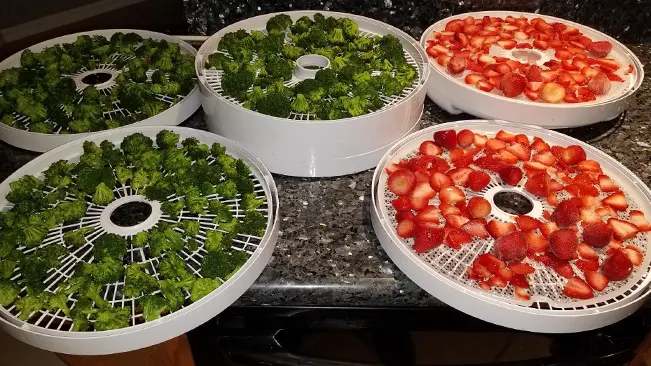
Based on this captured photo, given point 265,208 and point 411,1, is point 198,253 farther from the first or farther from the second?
point 411,1

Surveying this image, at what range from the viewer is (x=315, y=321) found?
84 cm

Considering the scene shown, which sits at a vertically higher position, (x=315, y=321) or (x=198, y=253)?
(x=198, y=253)

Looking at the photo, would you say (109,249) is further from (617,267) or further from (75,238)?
(617,267)

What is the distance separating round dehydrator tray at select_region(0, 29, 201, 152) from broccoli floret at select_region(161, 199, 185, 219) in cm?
23

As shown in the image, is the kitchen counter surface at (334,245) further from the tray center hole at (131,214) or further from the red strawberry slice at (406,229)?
the tray center hole at (131,214)

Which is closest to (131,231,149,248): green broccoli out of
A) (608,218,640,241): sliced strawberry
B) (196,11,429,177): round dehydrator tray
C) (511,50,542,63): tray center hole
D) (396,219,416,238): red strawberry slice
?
(196,11,429,177): round dehydrator tray

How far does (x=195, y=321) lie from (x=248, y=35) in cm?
66

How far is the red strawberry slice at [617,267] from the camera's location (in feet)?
2.49

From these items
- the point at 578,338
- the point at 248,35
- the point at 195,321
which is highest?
the point at 248,35

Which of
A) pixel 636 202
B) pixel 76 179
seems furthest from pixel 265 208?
pixel 636 202

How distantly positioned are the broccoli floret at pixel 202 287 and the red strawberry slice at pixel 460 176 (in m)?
0.43

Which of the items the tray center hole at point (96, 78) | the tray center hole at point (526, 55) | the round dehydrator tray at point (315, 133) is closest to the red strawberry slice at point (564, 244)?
the round dehydrator tray at point (315, 133)

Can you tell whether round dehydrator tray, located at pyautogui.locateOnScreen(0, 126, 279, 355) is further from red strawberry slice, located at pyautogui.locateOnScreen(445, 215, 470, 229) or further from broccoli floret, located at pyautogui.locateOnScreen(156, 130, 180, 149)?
red strawberry slice, located at pyautogui.locateOnScreen(445, 215, 470, 229)

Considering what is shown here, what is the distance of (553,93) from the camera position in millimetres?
1052
